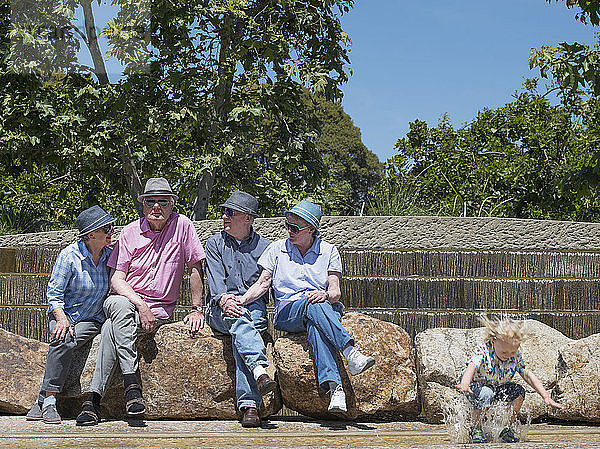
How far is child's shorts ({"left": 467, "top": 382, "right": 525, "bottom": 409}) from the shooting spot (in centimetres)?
422

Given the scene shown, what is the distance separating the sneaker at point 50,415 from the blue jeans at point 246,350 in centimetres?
120

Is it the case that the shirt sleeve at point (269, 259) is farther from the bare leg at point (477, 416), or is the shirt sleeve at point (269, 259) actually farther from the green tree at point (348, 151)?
the green tree at point (348, 151)

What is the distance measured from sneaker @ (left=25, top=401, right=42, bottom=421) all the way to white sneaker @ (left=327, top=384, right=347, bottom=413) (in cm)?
199

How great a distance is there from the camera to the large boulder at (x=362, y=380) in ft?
16.7

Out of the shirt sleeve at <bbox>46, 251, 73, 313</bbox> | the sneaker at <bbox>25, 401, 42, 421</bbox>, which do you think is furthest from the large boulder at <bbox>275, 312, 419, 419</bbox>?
the sneaker at <bbox>25, 401, 42, 421</bbox>

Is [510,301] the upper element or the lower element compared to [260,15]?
lower

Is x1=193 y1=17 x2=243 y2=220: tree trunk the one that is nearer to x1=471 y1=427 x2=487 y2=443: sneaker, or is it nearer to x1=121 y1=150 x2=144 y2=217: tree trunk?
x1=121 y1=150 x2=144 y2=217: tree trunk

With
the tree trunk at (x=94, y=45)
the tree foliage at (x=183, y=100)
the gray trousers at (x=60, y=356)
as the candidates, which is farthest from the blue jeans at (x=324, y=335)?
the tree trunk at (x=94, y=45)

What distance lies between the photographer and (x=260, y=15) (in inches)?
461

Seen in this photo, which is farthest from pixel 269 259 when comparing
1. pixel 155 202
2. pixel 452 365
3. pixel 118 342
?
pixel 452 365

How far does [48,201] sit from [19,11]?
4.01 metres

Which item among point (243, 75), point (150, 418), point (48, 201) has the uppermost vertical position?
point (243, 75)

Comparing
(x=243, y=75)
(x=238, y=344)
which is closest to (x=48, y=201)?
(x=243, y=75)

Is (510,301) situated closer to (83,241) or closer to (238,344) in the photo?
(238,344)
